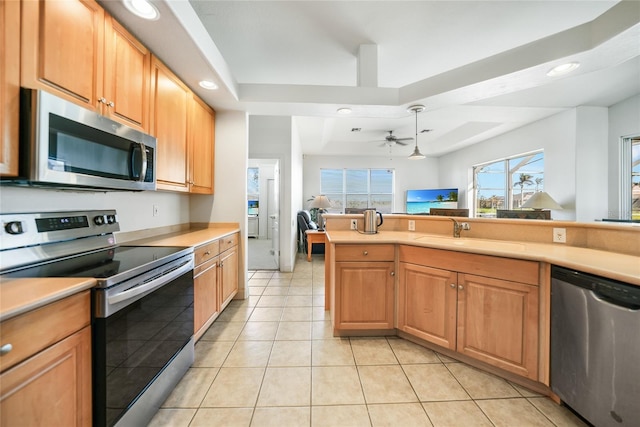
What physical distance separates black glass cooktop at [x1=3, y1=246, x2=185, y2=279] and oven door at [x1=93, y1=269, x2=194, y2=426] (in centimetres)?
15

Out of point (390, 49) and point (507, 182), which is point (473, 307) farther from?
point (507, 182)

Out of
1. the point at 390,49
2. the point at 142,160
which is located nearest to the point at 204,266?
the point at 142,160

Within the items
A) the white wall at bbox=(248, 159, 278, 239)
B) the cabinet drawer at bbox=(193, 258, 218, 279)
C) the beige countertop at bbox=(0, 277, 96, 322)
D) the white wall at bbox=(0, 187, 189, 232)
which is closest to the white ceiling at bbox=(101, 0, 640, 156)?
the white wall at bbox=(0, 187, 189, 232)

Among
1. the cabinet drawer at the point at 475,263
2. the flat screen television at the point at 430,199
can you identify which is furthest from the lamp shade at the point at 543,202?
the cabinet drawer at the point at 475,263

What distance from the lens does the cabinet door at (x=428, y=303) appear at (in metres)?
1.82

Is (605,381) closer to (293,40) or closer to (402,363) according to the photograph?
(402,363)

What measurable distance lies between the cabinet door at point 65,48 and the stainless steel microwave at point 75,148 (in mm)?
105

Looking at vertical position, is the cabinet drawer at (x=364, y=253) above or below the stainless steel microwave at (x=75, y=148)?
below

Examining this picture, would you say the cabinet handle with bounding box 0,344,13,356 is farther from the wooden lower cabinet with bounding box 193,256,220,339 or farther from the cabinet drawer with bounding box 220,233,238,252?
the cabinet drawer with bounding box 220,233,238,252

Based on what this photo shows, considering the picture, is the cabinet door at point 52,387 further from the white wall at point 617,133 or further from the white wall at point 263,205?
the white wall at point 263,205

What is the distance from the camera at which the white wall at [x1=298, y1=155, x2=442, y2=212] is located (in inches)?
292

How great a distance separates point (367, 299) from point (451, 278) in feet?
2.31

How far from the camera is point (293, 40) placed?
7.34 ft

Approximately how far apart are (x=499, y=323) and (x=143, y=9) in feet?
9.84
